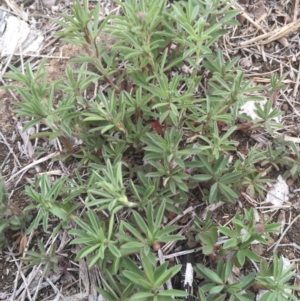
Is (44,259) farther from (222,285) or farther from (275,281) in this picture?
(275,281)

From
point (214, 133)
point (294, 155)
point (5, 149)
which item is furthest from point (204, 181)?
point (5, 149)

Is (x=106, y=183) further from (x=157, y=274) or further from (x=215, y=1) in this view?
(x=215, y=1)

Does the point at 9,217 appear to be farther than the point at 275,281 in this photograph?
Yes

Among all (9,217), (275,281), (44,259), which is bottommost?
(275,281)

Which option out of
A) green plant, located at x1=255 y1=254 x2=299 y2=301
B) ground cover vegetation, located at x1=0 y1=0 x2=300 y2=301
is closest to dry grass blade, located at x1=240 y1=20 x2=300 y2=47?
ground cover vegetation, located at x1=0 y1=0 x2=300 y2=301

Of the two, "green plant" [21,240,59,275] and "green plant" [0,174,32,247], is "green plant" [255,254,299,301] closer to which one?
"green plant" [21,240,59,275]

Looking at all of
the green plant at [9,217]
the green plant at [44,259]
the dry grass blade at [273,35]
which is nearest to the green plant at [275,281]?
the green plant at [44,259]

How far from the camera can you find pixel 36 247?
7.79 ft

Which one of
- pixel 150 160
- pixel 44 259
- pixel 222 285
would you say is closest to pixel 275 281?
pixel 222 285

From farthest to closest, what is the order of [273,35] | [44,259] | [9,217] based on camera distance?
[273,35] → [9,217] → [44,259]

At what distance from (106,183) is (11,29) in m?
1.62

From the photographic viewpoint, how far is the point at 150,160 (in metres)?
2.29

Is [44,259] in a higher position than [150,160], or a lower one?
lower

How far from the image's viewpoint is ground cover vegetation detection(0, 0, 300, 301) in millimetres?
2021
